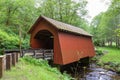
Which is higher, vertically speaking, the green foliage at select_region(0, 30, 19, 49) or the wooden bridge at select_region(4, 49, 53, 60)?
the green foliage at select_region(0, 30, 19, 49)

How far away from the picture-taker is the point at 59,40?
12.8 meters

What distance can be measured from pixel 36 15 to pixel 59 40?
1825 centimetres

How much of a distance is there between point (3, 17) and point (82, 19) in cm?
1657

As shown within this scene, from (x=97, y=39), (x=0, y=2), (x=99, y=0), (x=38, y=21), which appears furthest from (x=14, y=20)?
(x=97, y=39)

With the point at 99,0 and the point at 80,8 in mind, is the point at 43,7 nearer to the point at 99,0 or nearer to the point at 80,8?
the point at 80,8

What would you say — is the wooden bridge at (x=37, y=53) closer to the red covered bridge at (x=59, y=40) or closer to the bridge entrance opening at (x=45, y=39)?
the red covered bridge at (x=59, y=40)

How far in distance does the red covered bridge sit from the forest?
234 centimetres

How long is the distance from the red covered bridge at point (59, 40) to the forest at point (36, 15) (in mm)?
2338

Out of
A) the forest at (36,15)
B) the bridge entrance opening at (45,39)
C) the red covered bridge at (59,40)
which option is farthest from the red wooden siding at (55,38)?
the forest at (36,15)

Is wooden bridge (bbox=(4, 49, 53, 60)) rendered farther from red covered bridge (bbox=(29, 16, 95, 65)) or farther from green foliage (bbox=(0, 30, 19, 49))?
green foliage (bbox=(0, 30, 19, 49))

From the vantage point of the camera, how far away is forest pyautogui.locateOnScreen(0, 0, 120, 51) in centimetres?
1985

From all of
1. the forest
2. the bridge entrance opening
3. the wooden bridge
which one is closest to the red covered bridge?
the bridge entrance opening

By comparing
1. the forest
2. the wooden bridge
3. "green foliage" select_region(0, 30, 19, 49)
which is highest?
the forest

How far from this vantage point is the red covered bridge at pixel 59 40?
1288cm
